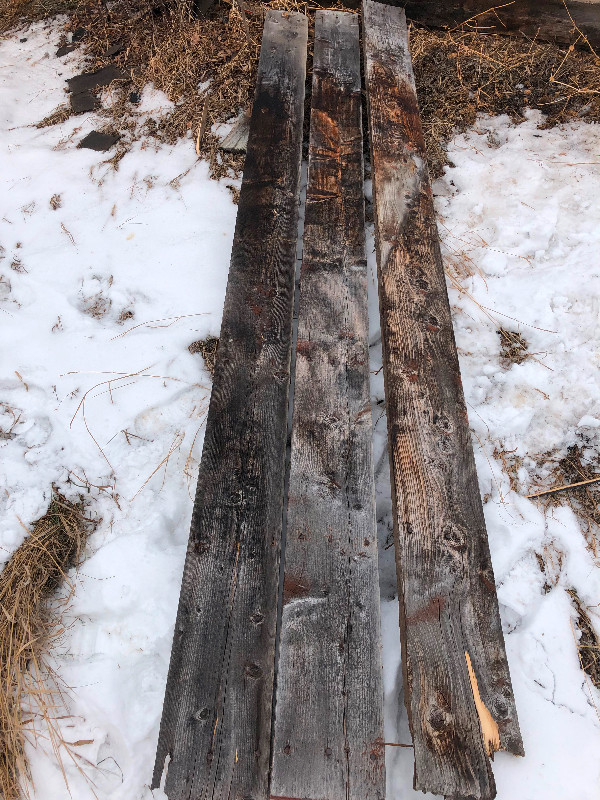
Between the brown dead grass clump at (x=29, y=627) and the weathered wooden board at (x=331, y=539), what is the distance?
32.4 inches

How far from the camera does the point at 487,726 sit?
1457mm

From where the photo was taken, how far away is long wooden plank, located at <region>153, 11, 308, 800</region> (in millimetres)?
1437

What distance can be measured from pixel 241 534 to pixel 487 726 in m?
0.86

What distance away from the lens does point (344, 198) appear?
2.44 meters

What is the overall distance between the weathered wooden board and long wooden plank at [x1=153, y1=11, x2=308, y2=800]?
76 millimetres

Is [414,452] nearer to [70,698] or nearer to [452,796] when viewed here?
[452,796]

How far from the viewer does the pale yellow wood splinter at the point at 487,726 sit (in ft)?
4.73

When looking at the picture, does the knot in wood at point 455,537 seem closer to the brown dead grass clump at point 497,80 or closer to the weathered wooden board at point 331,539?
the weathered wooden board at point 331,539

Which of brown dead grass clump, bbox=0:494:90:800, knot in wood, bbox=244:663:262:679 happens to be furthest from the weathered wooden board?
brown dead grass clump, bbox=0:494:90:800

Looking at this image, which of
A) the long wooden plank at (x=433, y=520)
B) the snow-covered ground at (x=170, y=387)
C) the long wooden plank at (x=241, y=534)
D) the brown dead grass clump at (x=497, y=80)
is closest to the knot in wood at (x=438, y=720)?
the long wooden plank at (x=433, y=520)

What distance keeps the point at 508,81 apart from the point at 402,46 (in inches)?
29.0

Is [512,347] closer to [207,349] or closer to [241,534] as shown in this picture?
[207,349]

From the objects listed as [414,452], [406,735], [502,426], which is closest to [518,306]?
[502,426]

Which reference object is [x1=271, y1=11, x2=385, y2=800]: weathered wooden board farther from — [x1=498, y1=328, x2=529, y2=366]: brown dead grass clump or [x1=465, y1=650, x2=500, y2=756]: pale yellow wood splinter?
[x1=498, y1=328, x2=529, y2=366]: brown dead grass clump
